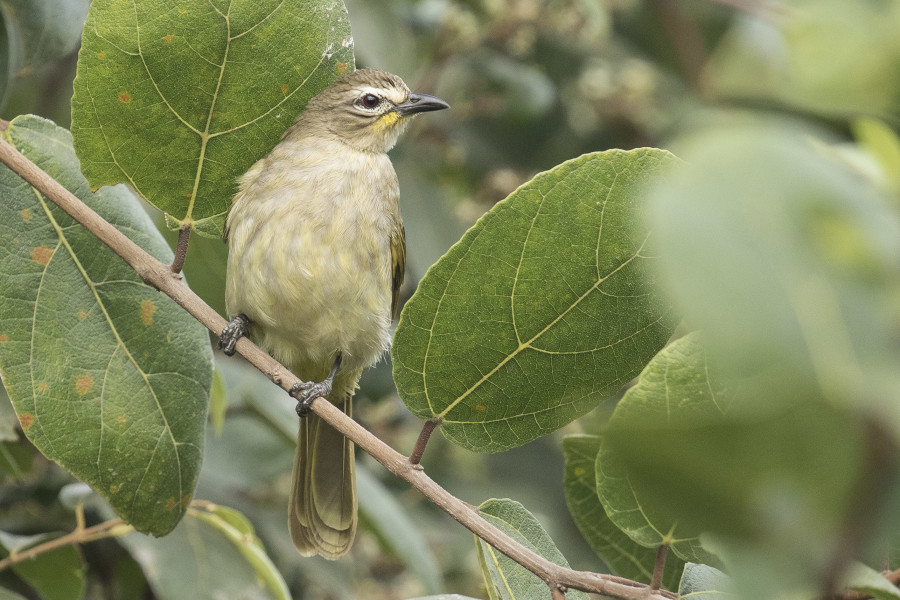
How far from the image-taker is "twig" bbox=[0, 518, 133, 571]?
2338 millimetres

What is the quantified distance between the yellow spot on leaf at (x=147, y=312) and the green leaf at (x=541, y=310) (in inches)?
24.2

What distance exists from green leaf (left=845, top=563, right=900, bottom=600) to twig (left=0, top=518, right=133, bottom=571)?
1725 mm

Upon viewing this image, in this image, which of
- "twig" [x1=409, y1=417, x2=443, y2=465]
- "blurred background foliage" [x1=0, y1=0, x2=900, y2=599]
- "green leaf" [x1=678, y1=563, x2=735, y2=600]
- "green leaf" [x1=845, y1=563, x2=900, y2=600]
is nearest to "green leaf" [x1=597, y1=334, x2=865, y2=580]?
"green leaf" [x1=845, y1=563, x2=900, y2=600]

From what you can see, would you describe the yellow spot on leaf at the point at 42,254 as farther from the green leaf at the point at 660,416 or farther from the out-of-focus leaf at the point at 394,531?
the out-of-focus leaf at the point at 394,531

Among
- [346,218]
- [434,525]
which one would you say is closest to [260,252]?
[346,218]

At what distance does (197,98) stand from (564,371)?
35.1 inches

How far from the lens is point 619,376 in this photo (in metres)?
1.64

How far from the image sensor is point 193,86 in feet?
6.07

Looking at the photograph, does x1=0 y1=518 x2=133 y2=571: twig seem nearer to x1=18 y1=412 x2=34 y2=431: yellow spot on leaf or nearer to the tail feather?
the tail feather

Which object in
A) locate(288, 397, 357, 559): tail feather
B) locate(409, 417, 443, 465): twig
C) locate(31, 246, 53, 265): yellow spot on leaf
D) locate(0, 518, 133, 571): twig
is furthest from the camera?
locate(288, 397, 357, 559): tail feather

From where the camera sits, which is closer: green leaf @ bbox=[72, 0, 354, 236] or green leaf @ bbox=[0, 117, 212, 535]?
green leaf @ bbox=[72, 0, 354, 236]

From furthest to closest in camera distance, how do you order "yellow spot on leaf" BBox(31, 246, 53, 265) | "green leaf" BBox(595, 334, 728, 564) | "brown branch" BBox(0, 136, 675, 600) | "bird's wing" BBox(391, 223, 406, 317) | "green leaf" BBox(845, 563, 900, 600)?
"bird's wing" BBox(391, 223, 406, 317) < "yellow spot on leaf" BBox(31, 246, 53, 265) < "brown branch" BBox(0, 136, 675, 600) < "green leaf" BBox(845, 563, 900, 600) < "green leaf" BBox(595, 334, 728, 564)

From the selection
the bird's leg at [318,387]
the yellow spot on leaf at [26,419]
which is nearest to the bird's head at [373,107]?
the bird's leg at [318,387]

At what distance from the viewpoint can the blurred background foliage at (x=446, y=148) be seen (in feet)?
10.0
